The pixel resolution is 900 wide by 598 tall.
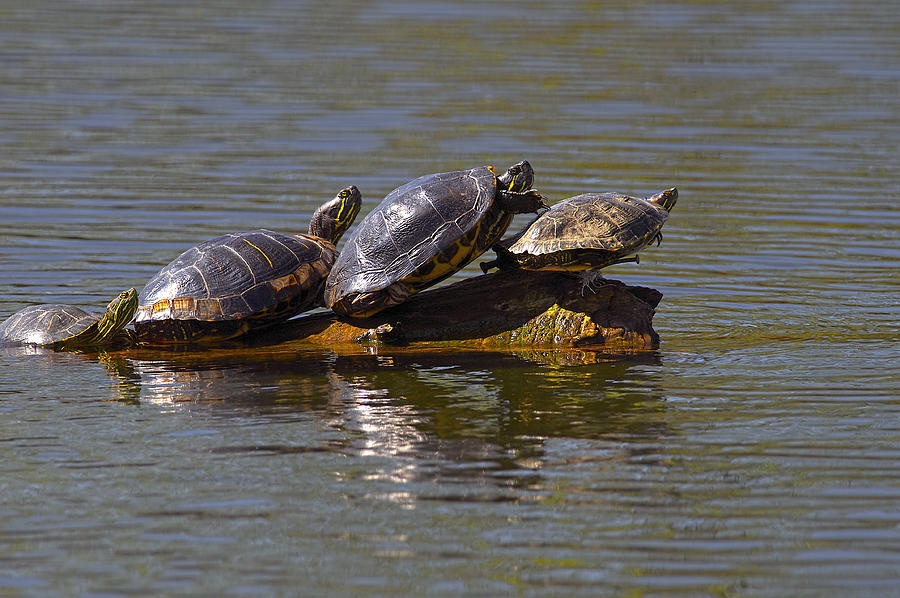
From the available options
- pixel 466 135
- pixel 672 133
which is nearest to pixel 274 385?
pixel 466 135

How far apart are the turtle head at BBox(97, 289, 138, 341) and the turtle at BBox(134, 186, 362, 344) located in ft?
0.26

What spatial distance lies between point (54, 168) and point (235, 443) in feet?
26.0

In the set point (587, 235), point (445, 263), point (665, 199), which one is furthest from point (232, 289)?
point (665, 199)

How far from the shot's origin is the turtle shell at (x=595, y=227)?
6844mm

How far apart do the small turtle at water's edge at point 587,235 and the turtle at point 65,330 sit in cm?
232

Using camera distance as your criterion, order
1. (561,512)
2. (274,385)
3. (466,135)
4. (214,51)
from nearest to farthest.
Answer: (561,512), (274,385), (466,135), (214,51)

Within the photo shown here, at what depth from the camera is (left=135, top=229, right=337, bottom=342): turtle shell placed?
7062mm

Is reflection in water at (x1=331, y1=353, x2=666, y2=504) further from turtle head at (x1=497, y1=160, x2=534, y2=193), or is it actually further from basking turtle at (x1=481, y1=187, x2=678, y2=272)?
turtle head at (x1=497, y1=160, x2=534, y2=193)

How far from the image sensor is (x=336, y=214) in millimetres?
8086

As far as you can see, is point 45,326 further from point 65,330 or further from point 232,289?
point 232,289

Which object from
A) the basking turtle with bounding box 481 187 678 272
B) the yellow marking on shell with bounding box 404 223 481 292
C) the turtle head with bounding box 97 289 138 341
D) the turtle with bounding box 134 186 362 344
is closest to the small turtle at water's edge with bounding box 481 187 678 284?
the basking turtle with bounding box 481 187 678 272

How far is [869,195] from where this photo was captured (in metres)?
11.8

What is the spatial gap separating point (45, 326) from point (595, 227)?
3.31 meters

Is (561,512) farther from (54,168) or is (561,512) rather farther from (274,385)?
(54,168)
